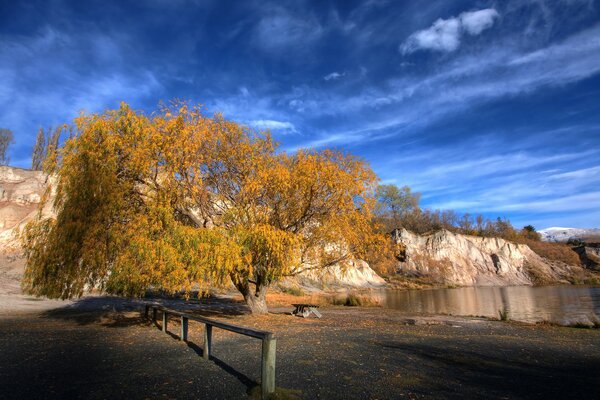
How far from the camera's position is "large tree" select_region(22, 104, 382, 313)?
41.1 feet

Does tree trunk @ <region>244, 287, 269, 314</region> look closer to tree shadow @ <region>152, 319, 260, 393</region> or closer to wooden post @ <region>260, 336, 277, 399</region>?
tree shadow @ <region>152, 319, 260, 393</region>

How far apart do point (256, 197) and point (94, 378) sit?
34.6 feet

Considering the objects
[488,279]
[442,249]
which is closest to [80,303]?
[442,249]

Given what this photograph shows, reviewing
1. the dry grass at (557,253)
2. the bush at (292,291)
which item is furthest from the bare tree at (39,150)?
the dry grass at (557,253)

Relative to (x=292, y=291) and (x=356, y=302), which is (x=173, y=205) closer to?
(x=356, y=302)

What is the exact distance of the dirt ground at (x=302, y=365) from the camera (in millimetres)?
6672

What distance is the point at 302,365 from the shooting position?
8.51m

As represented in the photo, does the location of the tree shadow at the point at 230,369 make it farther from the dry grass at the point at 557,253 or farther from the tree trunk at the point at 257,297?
the dry grass at the point at 557,253

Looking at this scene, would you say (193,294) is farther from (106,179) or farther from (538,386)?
(538,386)

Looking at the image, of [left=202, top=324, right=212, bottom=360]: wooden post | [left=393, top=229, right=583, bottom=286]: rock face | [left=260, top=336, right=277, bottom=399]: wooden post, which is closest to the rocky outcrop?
[left=393, top=229, right=583, bottom=286]: rock face

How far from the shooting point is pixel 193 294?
32.6m

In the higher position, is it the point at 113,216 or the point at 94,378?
the point at 113,216

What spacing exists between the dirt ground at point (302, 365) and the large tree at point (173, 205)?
2.20 meters

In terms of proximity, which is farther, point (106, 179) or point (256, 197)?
point (256, 197)
